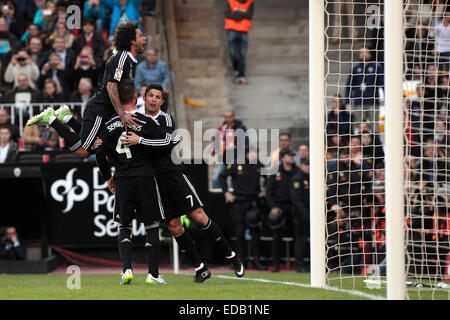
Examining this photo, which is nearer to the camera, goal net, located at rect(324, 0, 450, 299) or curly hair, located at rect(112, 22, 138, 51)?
curly hair, located at rect(112, 22, 138, 51)

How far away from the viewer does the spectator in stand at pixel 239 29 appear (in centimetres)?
1941

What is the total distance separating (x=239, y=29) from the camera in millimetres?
19547

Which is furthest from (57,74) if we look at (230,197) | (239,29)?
(230,197)

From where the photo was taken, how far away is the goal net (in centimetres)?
1045

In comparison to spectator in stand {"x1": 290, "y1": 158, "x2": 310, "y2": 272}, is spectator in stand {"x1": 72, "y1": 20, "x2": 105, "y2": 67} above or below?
above

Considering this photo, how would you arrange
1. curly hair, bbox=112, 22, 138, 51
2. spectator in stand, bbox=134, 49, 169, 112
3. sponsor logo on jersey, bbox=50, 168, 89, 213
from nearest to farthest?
curly hair, bbox=112, 22, 138, 51
sponsor logo on jersey, bbox=50, 168, 89, 213
spectator in stand, bbox=134, 49, 169, 112

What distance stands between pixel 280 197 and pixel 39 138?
15.1 ft

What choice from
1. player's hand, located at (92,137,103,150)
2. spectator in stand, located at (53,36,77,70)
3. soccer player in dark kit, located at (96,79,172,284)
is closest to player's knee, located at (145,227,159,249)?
soccer player in dark kit, located at (96,79,172,284)

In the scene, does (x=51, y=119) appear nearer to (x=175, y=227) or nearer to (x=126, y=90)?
(x=126, y=90)

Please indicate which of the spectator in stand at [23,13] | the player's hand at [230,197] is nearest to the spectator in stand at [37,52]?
the spectator in stand at [23,13]

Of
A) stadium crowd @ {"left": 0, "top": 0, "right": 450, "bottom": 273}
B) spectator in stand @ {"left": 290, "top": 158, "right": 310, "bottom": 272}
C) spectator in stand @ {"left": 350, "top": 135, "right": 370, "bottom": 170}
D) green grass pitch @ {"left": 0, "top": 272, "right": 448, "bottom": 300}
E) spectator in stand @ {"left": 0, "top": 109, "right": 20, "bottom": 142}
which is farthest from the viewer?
spectator in stand @ {"left": 0, "top": 109, "right": 20, "bottom": 142}

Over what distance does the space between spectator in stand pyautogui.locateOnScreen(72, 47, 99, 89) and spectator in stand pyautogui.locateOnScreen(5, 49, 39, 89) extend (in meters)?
0.88

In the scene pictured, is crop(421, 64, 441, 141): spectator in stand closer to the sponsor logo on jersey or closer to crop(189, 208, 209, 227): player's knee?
crop(189, 208, 209, 227): player's knee

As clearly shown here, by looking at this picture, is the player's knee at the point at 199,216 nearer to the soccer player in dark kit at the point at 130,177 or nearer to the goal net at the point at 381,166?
the soccer player in dark kit at the point at 130,177
